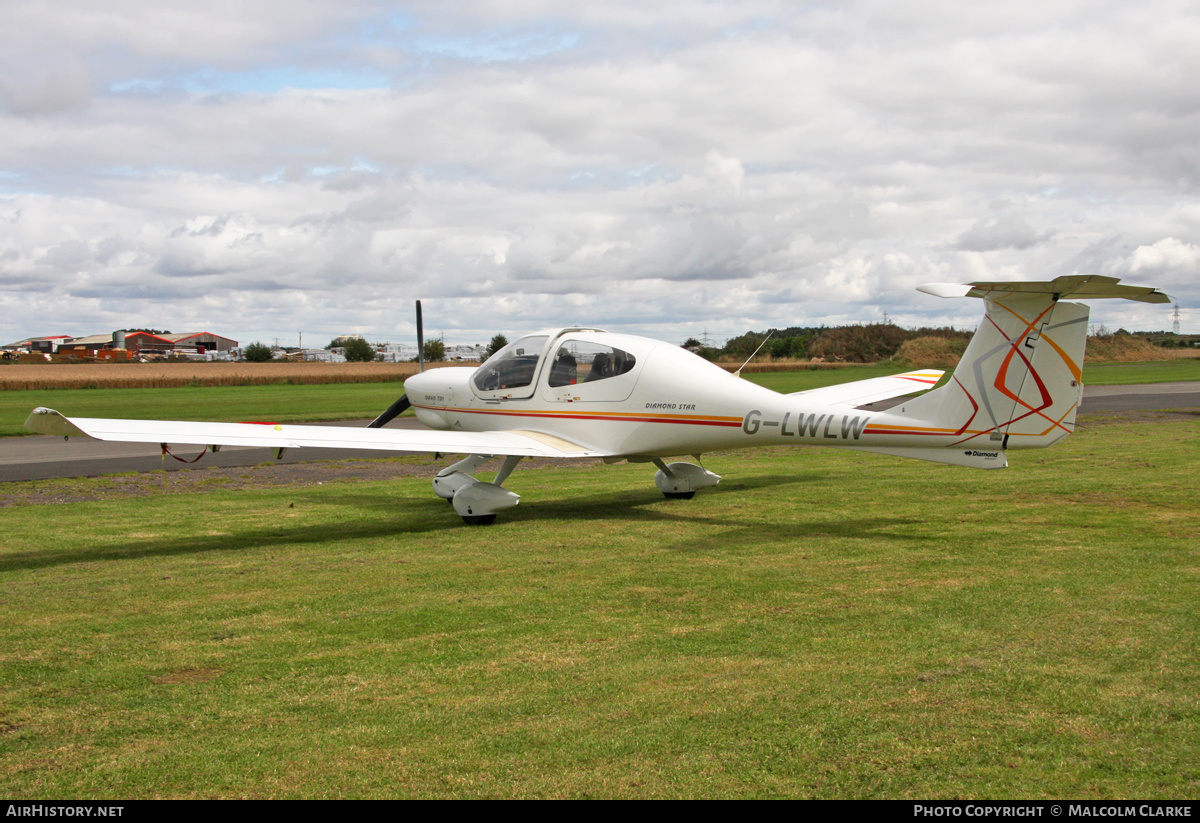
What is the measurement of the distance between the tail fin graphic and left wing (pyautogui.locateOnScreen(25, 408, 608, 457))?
167 inches

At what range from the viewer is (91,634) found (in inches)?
225

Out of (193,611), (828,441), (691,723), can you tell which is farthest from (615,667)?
(828,441)

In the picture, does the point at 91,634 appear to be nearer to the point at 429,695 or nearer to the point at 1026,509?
the point at 429,695

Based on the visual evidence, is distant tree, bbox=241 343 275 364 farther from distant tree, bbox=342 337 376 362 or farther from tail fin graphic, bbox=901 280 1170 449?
tail fin graphic, bbox=901 280 1170 449

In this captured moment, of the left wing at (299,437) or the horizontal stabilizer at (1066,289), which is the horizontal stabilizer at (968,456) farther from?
the left wing at (299,437)

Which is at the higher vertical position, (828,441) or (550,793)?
(828,441)

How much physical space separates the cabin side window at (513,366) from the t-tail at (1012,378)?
4.79 meters

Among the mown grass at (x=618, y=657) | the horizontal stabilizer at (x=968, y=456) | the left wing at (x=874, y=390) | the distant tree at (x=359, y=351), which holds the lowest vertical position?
the mown grass at (x=618, y=657)

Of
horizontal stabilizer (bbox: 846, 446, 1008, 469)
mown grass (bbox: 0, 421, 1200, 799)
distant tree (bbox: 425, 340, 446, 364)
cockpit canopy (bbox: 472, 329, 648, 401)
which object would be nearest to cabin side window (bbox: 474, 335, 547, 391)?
cockpit canopy (bbox: 472, 329, 648, 401)

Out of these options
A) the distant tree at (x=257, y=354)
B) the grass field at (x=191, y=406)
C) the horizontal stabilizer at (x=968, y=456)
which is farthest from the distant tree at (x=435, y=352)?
the horizontal stabilizer at (x=968, y=456)

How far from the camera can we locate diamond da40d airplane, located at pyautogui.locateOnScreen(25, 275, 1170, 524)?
8094 mm

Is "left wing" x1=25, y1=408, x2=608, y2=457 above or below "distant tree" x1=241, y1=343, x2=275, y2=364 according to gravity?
below

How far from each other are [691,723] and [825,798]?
87 cm

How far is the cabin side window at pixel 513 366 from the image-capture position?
11.3m
